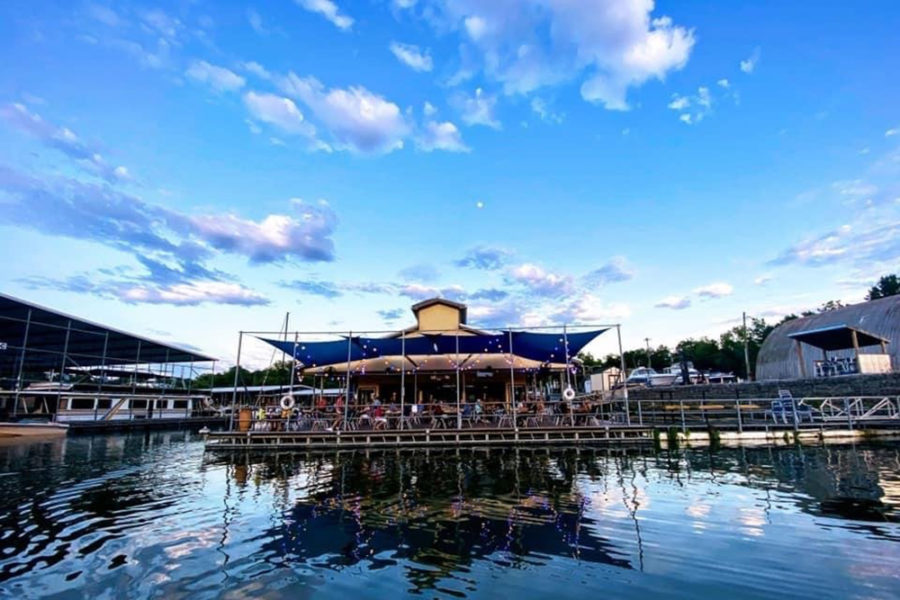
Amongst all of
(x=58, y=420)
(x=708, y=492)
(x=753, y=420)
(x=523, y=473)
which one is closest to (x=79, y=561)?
(x=523, y=473)

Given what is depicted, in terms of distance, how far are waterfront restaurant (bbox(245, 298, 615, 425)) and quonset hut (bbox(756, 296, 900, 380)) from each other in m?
13.6

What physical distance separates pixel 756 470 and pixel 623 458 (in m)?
3.58

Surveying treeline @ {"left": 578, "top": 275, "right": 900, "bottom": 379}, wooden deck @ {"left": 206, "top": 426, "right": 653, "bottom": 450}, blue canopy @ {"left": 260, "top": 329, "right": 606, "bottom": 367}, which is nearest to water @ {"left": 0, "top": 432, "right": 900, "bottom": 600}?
wooden deck @ {"left": 206, "top": 426, "right": 653, "bottom": 450}

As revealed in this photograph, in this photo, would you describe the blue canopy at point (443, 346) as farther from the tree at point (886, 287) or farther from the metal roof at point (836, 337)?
the tree at point (886, 287)

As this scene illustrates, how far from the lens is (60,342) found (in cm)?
3547

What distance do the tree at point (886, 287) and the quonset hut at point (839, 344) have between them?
107 feet

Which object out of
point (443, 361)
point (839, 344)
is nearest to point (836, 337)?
point (839, 344)

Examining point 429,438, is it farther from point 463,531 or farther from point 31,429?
point 31,429

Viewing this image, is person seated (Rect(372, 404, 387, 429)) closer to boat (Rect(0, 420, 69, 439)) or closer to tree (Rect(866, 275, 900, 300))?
boat (Rect(0, 420, 69, 439))

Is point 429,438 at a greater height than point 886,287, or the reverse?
point 886,287

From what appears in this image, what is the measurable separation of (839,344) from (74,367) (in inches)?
2025

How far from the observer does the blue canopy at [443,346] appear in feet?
62.0

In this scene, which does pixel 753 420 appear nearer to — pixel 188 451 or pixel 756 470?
pixel 756 470

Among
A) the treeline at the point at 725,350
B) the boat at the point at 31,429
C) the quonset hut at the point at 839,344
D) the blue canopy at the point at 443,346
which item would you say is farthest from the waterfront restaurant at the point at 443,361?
the treeline at the point at 725,350
